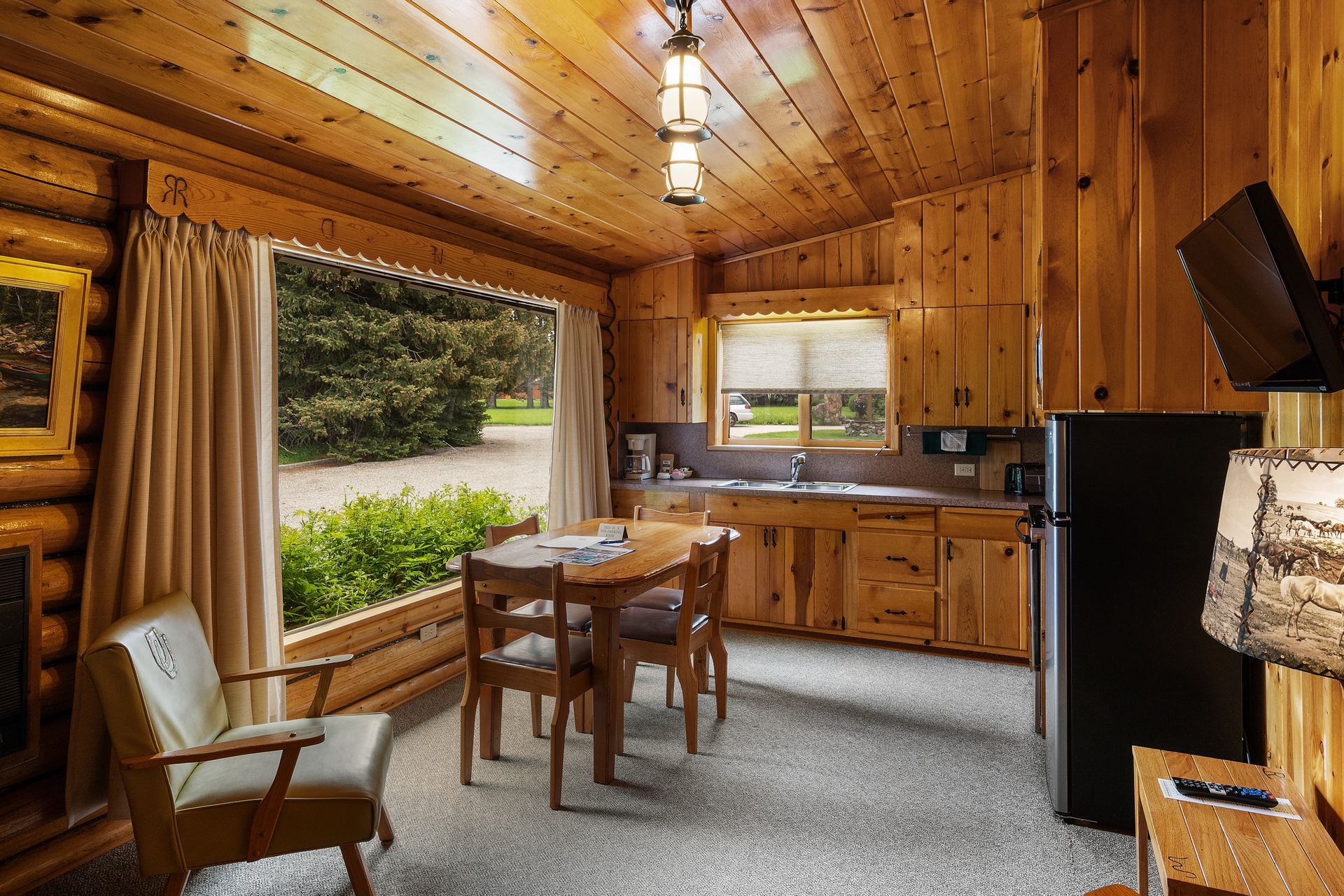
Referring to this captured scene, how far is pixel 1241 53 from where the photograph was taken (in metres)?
2.13

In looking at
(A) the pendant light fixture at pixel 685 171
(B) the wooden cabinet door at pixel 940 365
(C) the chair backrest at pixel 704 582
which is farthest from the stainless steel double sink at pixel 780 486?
(A) the pendant light fixture at pixel 685 171

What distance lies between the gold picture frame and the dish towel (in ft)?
13.8

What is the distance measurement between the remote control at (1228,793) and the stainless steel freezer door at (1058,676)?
0.83m

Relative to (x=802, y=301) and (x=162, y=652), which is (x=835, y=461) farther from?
(x=162, y=652)

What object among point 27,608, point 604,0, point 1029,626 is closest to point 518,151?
point 604,0

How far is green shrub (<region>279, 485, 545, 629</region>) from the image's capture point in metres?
3.27

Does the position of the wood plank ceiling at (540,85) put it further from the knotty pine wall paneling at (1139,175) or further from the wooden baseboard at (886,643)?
the wooden baseboard at (886,643)

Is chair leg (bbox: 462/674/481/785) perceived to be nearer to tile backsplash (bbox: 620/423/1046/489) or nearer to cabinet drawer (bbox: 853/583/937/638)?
cabinet drawer (bbox: 853/583/937/638)

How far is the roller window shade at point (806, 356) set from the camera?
491cm

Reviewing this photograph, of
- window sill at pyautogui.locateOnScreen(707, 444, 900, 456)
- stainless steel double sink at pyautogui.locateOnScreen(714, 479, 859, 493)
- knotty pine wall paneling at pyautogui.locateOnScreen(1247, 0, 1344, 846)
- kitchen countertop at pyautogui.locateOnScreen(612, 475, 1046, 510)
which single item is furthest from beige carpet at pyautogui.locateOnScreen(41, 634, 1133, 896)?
window sill at pyautogui.locateOnScreen(707, 444, 900, 456)

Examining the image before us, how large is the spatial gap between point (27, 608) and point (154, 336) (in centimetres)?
86

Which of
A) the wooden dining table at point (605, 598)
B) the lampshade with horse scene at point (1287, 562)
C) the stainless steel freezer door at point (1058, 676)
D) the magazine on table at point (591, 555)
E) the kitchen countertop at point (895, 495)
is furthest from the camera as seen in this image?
the kitchen countertop at point (895, 495)

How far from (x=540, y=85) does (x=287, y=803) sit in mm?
2253

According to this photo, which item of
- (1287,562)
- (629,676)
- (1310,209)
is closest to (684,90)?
(1310,209)
